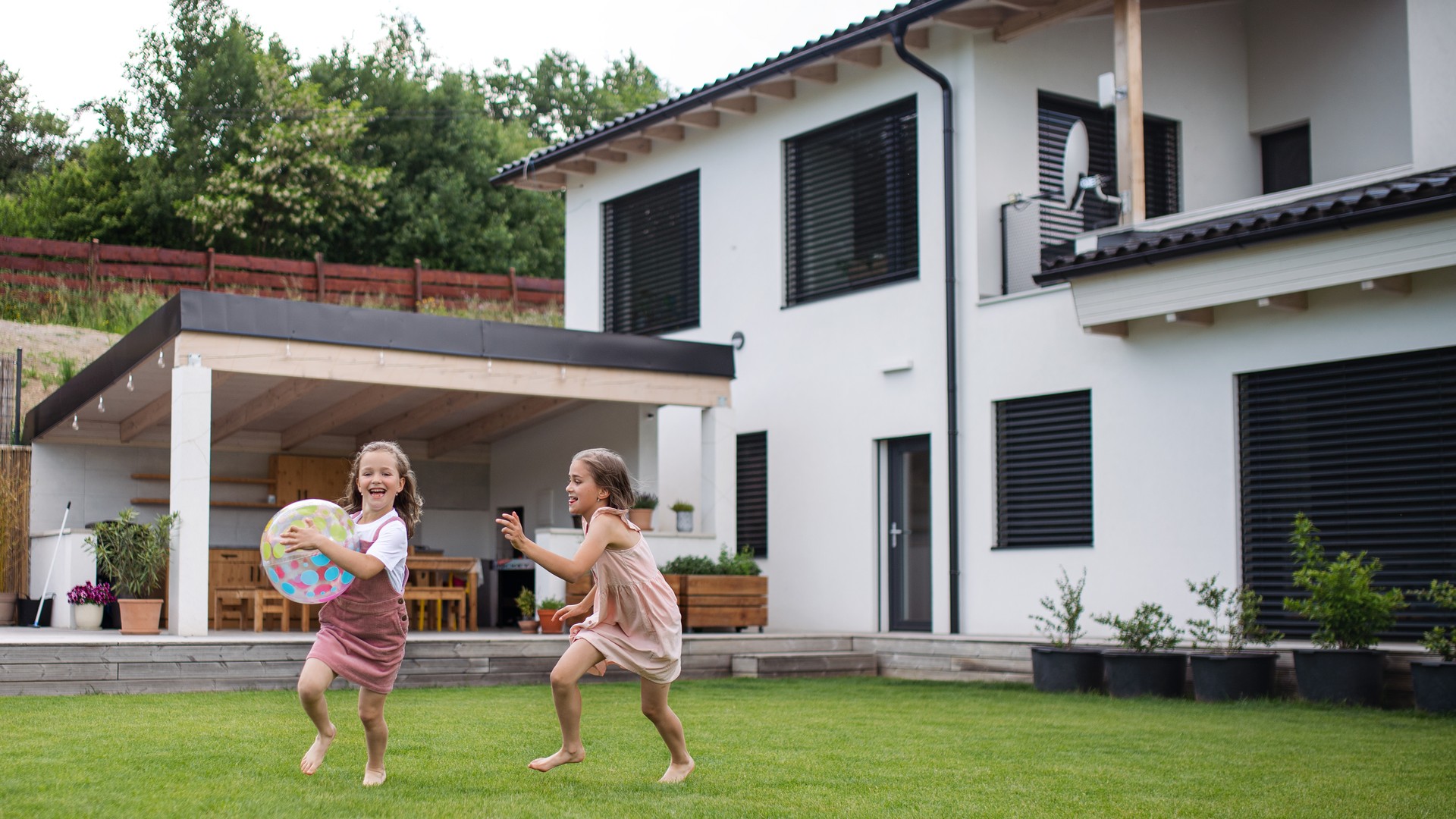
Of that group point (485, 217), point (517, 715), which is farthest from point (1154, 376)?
point (485, 217)

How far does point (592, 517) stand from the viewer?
217 inches

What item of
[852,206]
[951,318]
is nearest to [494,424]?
[852,206]

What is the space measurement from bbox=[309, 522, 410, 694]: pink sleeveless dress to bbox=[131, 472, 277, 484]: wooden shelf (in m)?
12.8

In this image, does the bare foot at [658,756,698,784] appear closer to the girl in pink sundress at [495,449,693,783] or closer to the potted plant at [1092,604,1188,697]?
the girl in pink sundress at [495,449,693,783]

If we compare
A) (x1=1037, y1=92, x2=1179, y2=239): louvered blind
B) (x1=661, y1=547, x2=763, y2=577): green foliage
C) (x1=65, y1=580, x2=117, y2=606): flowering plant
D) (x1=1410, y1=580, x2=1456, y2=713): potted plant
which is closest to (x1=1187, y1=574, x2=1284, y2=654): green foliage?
(x1=1410, y1=580, x2=1456, y2=713): potted plant

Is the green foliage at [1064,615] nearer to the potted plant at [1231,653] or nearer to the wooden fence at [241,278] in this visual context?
the potted plant at [1231,653]

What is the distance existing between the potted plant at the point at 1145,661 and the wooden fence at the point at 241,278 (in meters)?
17.2

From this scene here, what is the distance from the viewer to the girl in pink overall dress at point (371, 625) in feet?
17.4

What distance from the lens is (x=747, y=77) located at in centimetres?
1523

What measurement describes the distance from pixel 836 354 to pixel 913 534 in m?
2.17

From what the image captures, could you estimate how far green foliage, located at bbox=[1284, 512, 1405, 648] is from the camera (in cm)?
966

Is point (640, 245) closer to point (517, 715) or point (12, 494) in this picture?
point (12, 494)

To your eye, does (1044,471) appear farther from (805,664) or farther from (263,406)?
(263,406)

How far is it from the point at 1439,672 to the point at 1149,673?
2.15 m
